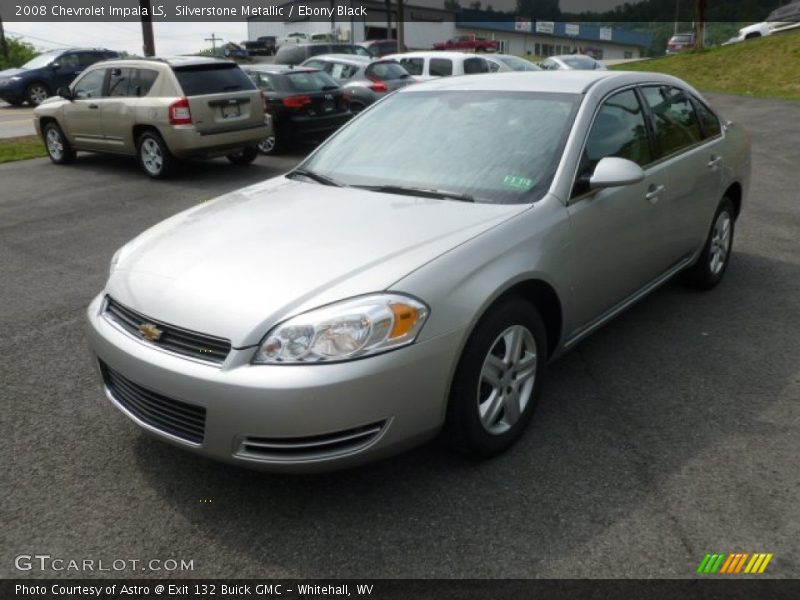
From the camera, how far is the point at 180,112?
1012 cm

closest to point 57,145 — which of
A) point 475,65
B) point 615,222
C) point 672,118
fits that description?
point 475,65

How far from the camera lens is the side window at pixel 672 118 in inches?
180

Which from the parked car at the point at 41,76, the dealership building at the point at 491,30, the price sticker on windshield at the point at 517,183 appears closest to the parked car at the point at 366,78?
the parked car at the point at 41,76

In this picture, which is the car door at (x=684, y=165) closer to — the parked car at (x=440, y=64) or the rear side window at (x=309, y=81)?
the rear side window at (x=309, y=81)

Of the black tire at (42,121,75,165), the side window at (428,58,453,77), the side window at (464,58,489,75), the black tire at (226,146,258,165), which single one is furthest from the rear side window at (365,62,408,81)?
the black tire at (42,121,75,165)

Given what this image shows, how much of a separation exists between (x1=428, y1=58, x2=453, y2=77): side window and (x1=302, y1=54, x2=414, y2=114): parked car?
1017mm

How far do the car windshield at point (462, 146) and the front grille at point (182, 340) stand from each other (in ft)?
4.69

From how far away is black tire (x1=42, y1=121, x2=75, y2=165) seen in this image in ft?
39.2

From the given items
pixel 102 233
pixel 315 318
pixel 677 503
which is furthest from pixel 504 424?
pixel 102 233

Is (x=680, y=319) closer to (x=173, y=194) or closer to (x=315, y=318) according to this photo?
(x=315, y=318)

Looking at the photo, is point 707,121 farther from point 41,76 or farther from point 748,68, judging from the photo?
point 41,76

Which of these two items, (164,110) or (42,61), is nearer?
(164,110)

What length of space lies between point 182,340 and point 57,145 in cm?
1073
